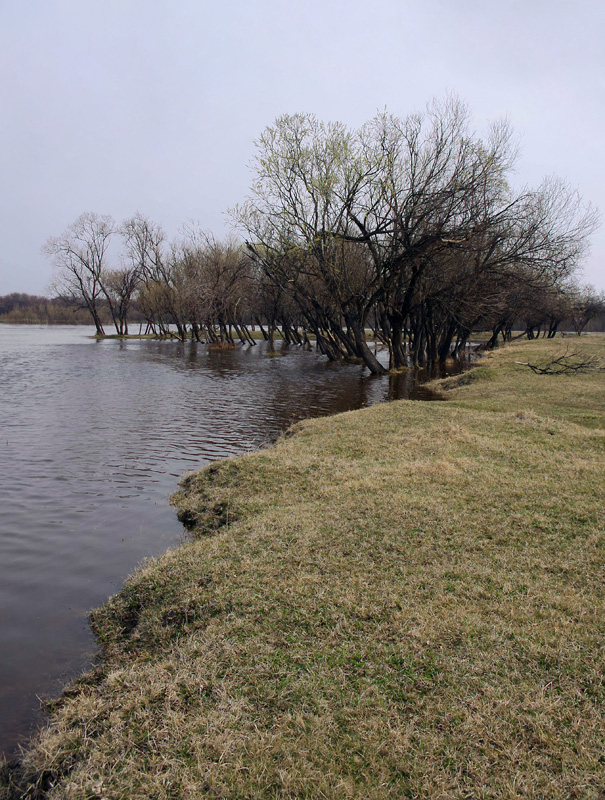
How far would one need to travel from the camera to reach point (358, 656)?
3.44m

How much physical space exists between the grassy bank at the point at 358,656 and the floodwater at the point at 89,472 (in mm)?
499

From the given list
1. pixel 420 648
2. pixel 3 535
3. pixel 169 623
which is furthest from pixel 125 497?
pixel 420 648

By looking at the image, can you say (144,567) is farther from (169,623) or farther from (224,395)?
(224,395)

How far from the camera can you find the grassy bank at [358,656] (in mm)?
2611

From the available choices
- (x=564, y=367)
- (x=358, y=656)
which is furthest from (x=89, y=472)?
(x=564, y=367)

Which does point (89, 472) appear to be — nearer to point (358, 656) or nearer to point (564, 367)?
point (358, 656)

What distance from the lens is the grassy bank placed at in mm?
2611

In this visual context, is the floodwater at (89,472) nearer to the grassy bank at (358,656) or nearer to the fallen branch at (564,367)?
the grassy bank at (358,656)

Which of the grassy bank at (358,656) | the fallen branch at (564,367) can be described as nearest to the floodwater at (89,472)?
the grassy bank at (358,656)

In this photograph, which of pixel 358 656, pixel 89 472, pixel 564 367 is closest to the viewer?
pixel 358 656

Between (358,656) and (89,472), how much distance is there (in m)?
7.38

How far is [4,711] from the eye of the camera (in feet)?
11.6

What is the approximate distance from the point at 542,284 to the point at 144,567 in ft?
83.5

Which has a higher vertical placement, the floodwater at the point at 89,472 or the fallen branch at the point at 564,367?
the fallen branch at the point at 564,367
